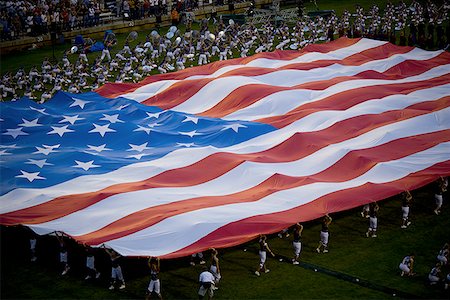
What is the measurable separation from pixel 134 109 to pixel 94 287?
8958mm

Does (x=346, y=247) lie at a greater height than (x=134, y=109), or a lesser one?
lesser

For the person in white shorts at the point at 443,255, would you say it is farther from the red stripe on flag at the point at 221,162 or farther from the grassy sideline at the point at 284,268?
the red stripe on flag at the point at 221,162

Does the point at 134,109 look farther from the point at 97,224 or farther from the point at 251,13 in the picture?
the point at 251,13

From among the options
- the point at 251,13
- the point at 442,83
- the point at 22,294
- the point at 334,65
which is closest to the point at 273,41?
the point at 251,13

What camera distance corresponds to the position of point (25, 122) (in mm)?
23156

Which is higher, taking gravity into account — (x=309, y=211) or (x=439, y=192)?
(x=309, y=211)

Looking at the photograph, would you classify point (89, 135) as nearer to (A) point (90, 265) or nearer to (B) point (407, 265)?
(A) point (90, 265)

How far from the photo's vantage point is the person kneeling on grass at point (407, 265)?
15.9 meters

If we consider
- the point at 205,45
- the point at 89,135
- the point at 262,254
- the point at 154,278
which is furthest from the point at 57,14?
the point at 154,278

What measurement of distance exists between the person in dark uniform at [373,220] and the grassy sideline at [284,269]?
207 mm

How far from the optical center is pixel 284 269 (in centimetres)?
1662

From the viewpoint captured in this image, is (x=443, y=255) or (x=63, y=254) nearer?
(x=443, y=255)

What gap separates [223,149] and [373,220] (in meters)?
4.36

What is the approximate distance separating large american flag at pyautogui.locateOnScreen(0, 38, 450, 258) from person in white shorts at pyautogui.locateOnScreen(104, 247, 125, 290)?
→ 1.08ft
